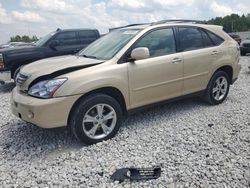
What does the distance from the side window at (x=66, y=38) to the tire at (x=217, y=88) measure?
5.49 metres

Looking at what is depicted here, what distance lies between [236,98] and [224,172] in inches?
141

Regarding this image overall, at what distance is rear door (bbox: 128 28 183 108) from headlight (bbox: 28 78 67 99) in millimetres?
1116

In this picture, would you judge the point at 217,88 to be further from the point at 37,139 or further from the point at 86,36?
the point at 86,36

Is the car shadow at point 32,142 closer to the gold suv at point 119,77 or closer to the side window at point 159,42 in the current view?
the gold suv at point 119,77

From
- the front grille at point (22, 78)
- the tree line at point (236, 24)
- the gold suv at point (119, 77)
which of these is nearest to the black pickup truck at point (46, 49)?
the front grille at point (22, 78)

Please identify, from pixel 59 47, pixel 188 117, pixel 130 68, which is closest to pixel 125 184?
pixel 130 68

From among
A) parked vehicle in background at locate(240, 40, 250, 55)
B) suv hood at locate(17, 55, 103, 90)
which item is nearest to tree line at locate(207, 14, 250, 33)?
parked vehicle in background at locate(240, 40, 250, 55)

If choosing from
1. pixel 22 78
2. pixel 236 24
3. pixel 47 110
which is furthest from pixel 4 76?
pixel 236 24

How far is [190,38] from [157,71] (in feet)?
3.82

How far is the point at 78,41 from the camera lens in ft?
32.4

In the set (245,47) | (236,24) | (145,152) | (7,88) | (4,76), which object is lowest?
(145,152)

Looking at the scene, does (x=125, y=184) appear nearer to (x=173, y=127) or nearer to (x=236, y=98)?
(x=173, y=127)

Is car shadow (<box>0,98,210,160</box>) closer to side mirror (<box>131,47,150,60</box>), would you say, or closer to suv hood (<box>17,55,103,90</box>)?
suv hood (<box>17,55,103,90</box>)

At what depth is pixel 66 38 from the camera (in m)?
9.60
